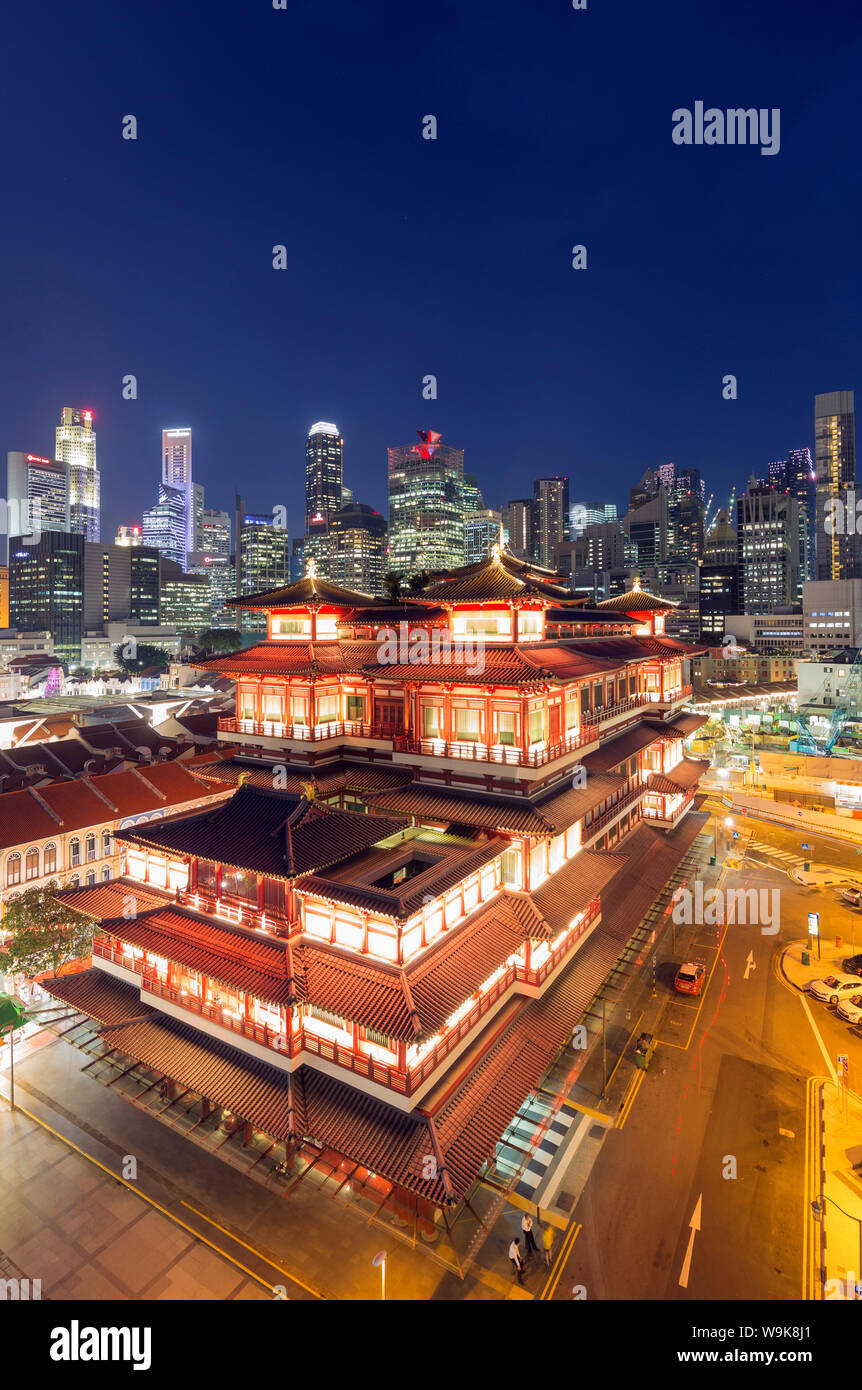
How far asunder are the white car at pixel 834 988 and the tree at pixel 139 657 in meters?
162

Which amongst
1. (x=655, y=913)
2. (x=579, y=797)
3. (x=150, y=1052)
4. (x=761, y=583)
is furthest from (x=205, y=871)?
(x=761, y=583)

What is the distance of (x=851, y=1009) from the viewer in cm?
3177

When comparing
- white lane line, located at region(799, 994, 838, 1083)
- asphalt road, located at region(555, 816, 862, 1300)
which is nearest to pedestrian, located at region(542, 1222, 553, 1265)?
asphalt road, located at region(555, 816, 862, 1300)

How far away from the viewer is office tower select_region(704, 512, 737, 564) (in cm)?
18050

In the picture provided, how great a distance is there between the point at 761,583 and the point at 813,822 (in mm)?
131020

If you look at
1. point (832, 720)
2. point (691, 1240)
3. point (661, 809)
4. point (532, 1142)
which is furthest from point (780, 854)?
point (832, 720)

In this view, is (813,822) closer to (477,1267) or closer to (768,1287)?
(768,1287)

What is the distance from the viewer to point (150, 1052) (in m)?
24.5

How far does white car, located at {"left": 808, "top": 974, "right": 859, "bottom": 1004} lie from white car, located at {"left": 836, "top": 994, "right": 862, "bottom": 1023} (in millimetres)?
290

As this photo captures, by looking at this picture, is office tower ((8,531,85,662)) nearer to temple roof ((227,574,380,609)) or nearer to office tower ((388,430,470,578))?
office tower ((388,430,470,578))

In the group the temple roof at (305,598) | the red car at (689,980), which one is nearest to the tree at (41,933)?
the temple roof at (305,598)

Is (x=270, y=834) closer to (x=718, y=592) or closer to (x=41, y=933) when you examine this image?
(x=41, y=933)

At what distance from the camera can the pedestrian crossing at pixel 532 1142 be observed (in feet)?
75.1

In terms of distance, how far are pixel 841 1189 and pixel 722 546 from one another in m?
194
